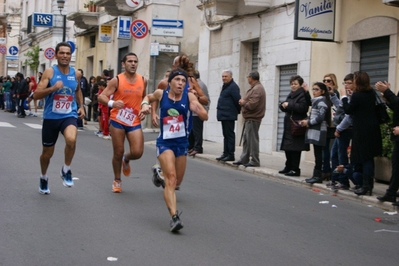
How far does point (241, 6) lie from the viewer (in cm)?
2220

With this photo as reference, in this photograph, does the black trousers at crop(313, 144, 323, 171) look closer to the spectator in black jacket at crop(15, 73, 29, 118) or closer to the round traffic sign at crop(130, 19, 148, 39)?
the round traffic sign at crop(130, 19, 148, 39)

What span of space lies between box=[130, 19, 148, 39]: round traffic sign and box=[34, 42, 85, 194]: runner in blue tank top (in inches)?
594

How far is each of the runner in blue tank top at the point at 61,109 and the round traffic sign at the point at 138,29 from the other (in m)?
15.1

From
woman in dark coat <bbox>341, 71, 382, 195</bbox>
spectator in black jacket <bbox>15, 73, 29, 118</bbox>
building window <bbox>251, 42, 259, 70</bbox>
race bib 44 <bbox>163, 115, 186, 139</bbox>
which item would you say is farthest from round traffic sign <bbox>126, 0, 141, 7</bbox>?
race bib 44 <bbox>163, 115, 186, 139</bbox>

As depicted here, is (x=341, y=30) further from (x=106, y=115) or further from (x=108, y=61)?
(x=108, y=61)

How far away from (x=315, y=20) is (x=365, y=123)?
534 centimetres

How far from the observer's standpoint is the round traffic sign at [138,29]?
987 inches

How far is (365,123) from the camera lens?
37.5 feet

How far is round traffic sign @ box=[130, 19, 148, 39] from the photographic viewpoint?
25075 millimetres

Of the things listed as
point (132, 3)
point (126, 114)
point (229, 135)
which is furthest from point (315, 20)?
point (132, 3)

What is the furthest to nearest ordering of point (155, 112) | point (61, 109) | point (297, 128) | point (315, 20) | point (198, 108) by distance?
point (315, 20) < point (297, 128) < point (155, 112) < point (61, 109) < point (198, 108)

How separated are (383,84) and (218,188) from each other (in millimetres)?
3043

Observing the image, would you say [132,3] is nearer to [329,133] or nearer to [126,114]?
[329,133]

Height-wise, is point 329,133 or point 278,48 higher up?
point 278,48
